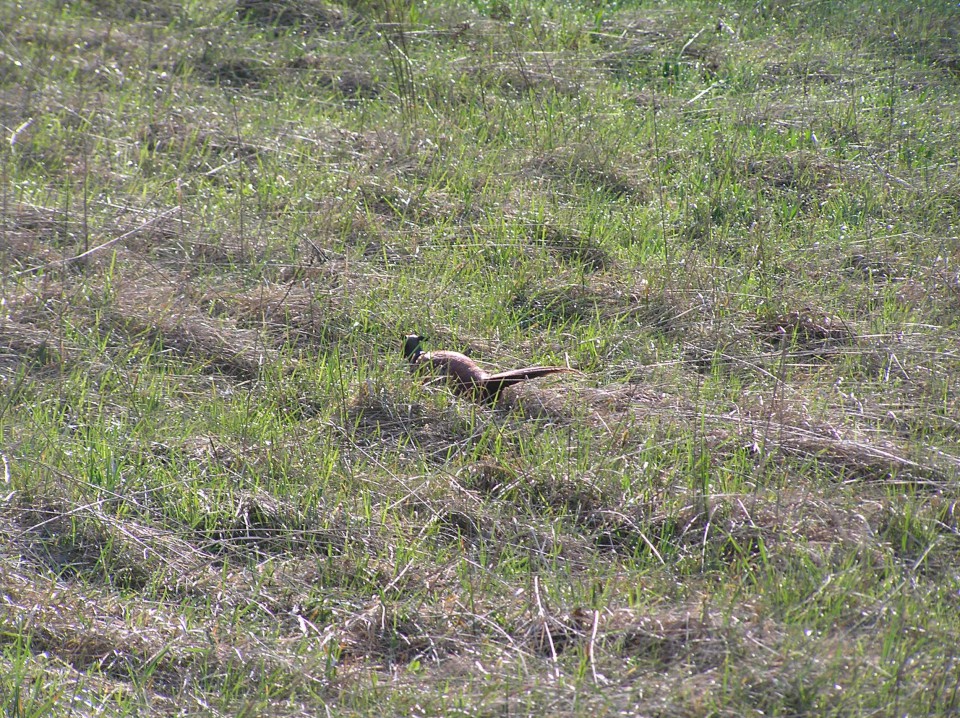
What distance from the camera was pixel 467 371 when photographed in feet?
11.2

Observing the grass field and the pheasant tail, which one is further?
the pheasant tail

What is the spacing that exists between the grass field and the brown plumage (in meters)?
0.06

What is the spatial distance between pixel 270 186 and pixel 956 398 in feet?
9.24

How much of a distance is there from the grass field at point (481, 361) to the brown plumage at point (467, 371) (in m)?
0.06

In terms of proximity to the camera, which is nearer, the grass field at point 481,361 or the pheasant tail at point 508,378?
the grass field at point 481,361

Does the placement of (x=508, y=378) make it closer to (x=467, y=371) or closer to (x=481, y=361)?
(x=467, y=371)

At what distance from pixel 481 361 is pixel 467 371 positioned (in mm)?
233

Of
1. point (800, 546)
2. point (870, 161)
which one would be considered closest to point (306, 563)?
point (800, 546)

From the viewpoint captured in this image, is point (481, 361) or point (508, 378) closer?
point (508, 378)

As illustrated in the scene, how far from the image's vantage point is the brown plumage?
3.35 metres

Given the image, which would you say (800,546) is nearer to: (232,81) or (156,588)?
(156,588)

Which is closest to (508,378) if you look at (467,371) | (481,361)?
(467,371)

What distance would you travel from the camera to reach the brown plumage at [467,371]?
11.0ft

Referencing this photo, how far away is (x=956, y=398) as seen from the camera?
333 cm
